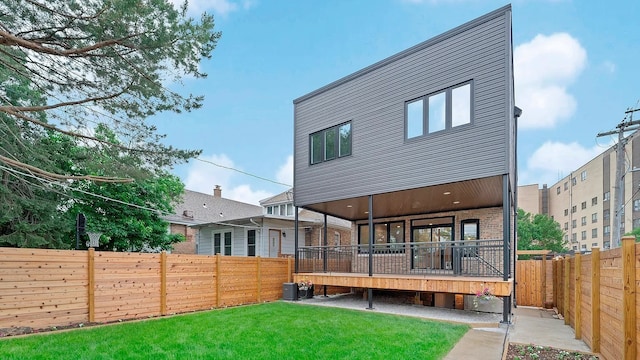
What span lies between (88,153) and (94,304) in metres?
3.05

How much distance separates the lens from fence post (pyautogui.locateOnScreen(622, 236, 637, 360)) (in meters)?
3.71

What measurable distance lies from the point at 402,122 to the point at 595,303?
595 cm

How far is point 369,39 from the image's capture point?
640 inches

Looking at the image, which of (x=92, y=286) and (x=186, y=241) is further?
(x=186, y=241)

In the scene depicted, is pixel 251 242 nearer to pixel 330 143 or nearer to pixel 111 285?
pixel 330 143

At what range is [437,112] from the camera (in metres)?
9.37

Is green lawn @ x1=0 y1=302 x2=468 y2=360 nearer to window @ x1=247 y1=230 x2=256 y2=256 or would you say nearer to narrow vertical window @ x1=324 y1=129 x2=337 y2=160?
narrow vertical window @ x1=324 y1=129 x2=337 y2=160

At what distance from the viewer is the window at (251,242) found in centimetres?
1662

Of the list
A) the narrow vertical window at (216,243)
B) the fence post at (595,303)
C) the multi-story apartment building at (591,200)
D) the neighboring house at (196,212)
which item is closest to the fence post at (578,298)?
the fence post at (595,303)

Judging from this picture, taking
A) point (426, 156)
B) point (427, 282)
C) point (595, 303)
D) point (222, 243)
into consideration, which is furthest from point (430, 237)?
point (222, 243)

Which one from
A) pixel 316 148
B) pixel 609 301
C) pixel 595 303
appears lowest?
pixel 595 303

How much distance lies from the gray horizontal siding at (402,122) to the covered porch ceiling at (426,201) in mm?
436

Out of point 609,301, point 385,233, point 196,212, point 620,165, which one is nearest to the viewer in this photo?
point 609,301

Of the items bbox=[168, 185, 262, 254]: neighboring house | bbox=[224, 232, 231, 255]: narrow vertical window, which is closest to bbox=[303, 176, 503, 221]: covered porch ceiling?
bbox=[224, 232, 231, 255]: narrow vertical window
